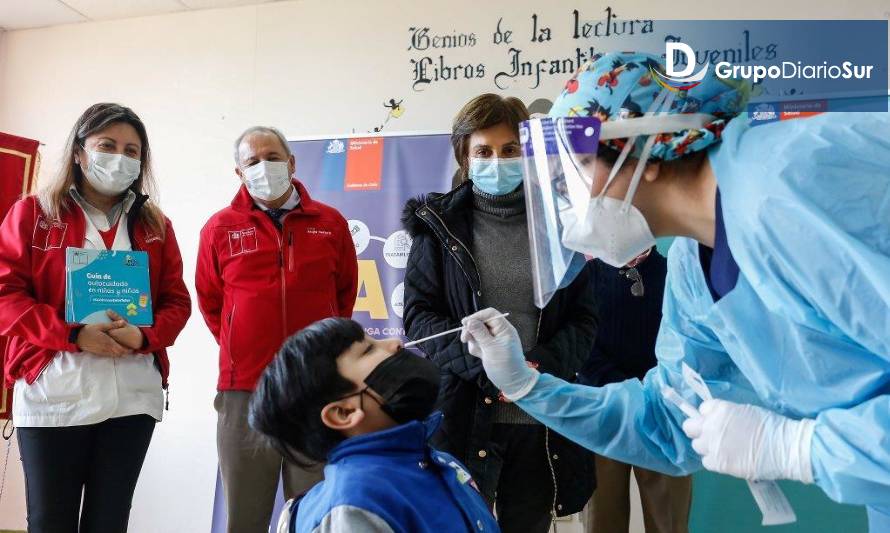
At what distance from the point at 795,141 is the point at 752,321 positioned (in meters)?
0.29

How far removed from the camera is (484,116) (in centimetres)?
221

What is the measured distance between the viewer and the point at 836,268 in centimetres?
91

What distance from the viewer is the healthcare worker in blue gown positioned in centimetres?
91

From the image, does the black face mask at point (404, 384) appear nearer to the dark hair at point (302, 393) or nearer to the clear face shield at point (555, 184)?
the dark hair at point (302, 393)

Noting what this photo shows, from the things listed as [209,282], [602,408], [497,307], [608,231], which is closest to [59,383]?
[209,282]

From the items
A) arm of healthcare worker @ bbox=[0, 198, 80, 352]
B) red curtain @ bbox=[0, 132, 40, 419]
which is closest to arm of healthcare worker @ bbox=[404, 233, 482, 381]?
arm of healthcare worker @ bbox=[0, 198, 80, 352]

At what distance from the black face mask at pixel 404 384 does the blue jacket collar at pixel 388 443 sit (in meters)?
0.04

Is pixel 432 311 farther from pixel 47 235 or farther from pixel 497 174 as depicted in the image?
pixel 47 235

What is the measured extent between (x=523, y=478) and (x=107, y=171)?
1658 millimetres

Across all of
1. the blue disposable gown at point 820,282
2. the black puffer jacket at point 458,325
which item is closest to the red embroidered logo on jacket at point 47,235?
the black puffer jacket at point 458,325

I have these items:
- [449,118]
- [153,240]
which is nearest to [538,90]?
[449,118]

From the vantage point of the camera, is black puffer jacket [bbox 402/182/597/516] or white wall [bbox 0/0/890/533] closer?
black puffer jacket [bbox 402/182/597/516]

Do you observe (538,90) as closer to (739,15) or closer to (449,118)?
(449,118)

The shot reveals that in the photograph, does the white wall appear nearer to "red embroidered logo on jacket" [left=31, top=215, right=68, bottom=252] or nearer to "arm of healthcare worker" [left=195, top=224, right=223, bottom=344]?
"arm of healthcare worker" [left=195, top=224, right=223, bottom=344]
